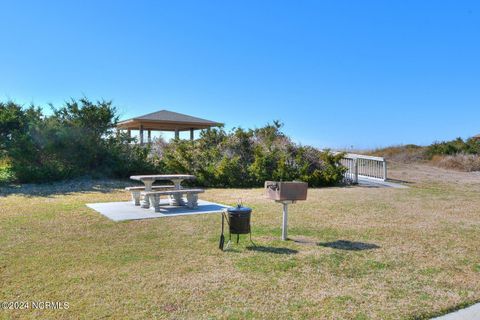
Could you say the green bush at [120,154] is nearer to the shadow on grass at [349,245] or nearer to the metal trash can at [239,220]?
the shadow on grass at [349,245]

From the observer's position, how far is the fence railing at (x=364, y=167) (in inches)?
561

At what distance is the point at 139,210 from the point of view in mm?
7707

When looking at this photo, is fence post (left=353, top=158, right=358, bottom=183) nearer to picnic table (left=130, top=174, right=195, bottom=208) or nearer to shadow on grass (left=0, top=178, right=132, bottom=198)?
picnic table (left=130, top=174, right=195, bottom=208)

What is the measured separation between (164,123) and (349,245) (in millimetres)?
15235

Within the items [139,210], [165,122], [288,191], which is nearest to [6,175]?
[139,210]

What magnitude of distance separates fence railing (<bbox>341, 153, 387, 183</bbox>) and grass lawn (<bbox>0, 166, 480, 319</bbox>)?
6685 millimetres

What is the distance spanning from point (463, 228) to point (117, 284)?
5498mm

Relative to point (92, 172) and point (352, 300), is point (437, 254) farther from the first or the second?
point (92, 172)

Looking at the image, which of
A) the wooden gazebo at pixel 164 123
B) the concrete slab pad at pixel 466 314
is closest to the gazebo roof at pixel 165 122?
the wooden gazebo at pixel 164 123

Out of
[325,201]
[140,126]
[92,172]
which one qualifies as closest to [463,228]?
[325,201]

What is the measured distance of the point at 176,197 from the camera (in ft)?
27.6

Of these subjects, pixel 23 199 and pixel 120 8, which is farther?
pixel 120 8

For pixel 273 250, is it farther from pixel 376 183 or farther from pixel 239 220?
pixel 376 183

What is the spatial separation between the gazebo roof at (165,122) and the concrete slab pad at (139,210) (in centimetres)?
1013
